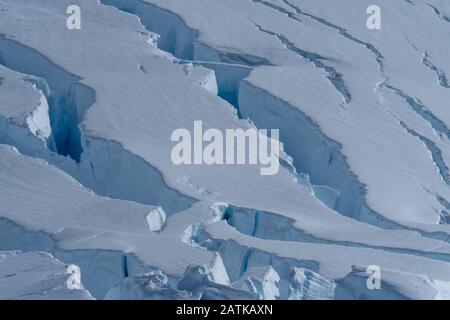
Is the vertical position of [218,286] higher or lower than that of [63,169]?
higher

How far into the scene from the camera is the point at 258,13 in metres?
11.6

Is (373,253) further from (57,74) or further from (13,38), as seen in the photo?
(13,38)

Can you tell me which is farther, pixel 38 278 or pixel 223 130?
pixel 223 130

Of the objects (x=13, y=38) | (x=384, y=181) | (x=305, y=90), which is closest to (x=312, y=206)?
(x=384, y=181)

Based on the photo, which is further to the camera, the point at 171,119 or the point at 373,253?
the point at 171,119

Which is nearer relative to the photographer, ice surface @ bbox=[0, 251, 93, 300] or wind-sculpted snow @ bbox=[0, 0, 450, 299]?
ice surface @ bbox=[0, 251, 93, 300]

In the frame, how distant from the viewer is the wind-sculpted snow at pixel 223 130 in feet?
22.1

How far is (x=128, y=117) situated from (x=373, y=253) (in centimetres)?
275

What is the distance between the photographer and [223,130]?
8.86m

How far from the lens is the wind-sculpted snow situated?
22.1 feet

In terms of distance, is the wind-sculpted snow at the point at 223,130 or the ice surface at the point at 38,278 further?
the wind-sculpted snow at the point at 223,130
